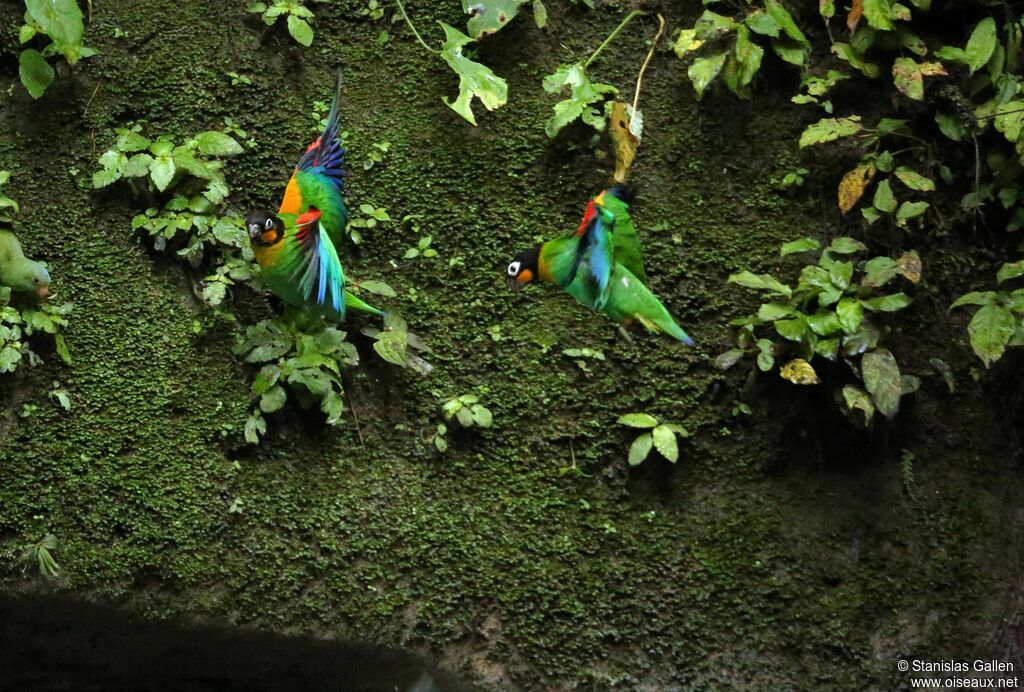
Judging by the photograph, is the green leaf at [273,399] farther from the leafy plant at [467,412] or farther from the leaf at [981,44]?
the leaf at [981,44]

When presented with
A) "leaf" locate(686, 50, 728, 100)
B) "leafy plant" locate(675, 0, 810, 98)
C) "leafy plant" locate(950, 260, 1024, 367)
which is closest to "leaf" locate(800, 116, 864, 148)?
"leafy plant" locate(675, 0, 810, 98)

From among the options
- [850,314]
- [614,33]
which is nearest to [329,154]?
[614,33]

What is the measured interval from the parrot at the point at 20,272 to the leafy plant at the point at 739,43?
2596mm

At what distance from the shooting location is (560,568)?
3.17m

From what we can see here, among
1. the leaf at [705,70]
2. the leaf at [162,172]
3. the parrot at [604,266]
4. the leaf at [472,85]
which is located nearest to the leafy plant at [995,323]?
the parrot at [604,266]

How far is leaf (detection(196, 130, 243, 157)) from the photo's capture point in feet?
11.3

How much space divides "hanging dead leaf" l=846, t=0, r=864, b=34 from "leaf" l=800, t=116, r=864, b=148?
0.38 metres

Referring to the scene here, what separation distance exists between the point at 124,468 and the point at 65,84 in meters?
1.67

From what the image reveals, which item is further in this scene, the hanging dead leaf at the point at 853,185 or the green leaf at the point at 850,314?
the hanging dead leaf at the point at 853,185

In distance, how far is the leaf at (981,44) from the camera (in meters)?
3.30

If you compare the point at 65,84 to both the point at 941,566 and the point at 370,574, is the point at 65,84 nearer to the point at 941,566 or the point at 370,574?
the point at 370,574

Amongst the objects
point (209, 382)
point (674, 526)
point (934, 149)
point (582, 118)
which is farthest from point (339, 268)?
point (934, 149)

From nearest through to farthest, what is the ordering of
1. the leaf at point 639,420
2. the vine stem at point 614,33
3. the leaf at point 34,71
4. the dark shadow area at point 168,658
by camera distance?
the dark shadow area at point 168,658, the leaf at point 639,420, the leaf at point 34,71, the vine stem at point 614,33

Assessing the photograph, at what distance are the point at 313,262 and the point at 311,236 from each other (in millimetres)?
89
